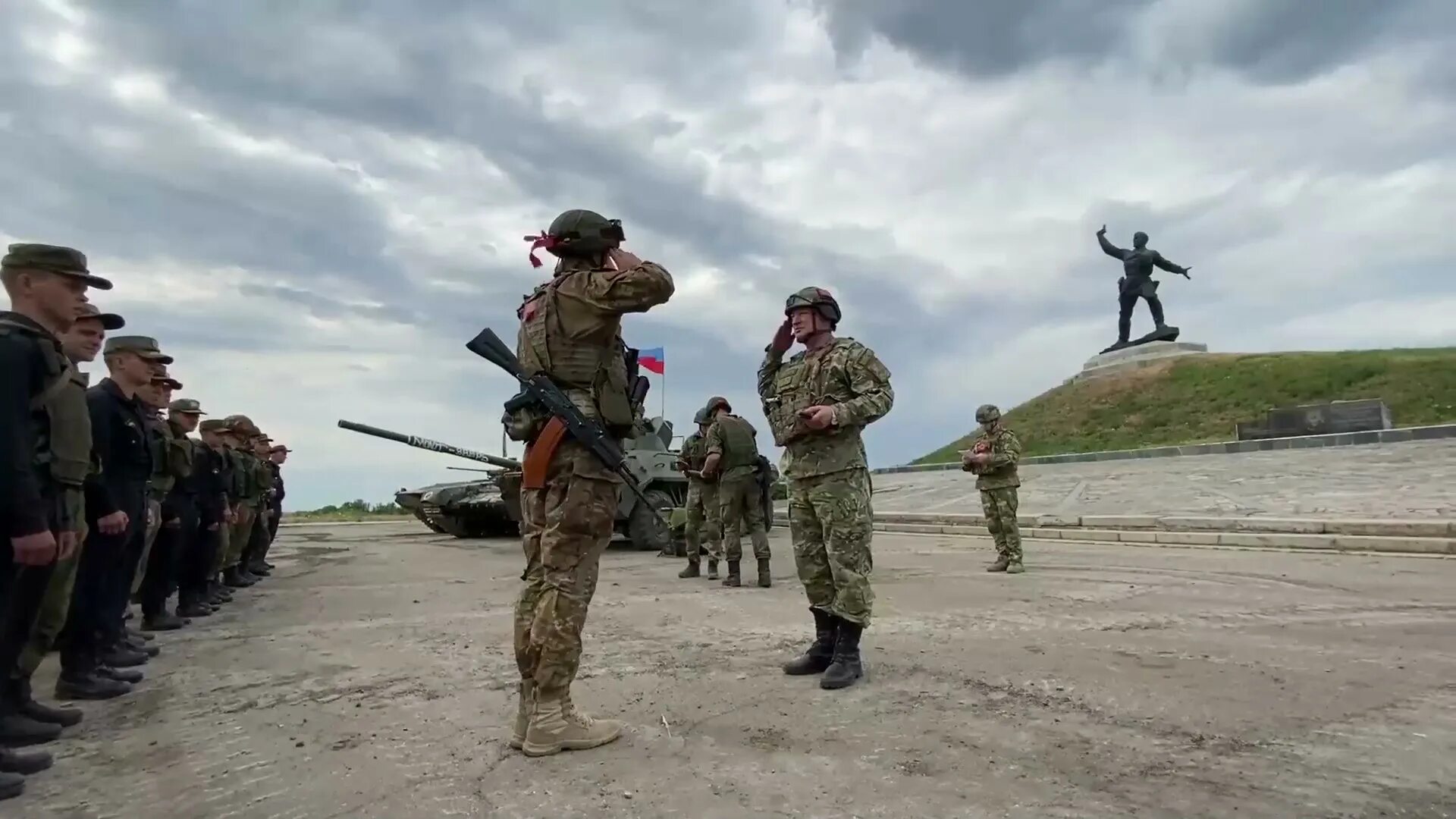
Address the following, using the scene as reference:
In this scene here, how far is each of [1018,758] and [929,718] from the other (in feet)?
1.69

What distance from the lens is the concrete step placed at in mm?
8672

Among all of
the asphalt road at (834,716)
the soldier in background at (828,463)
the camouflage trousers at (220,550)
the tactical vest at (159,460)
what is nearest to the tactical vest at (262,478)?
the camouflage trousers at (220,550)

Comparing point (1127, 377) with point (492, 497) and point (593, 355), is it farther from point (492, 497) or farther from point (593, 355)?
point (593, 355)

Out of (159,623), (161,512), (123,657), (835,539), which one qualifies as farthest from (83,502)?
(835,539)

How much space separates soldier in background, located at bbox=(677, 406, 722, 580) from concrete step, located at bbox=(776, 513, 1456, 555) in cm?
556

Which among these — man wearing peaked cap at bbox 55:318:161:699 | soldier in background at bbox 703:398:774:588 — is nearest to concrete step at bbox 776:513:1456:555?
soldier in background at bbox 703:398:774:588

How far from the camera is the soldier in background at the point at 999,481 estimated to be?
8195 mm

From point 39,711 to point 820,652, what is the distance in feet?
10.6

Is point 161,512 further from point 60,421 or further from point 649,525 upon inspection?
point 649,525

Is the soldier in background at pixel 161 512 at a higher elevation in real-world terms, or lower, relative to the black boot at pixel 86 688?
higher

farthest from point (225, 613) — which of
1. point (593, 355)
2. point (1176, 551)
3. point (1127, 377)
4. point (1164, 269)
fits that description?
point (1164, 269)

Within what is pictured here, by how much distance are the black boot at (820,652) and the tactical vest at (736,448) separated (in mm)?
3890

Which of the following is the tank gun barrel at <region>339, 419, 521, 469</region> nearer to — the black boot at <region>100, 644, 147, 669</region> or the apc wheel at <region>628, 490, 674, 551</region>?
the apc wheel at <region>628, 490, 674, 551</region>

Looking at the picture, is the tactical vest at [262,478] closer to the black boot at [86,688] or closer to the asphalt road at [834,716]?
the asphalt road at [834,716]
